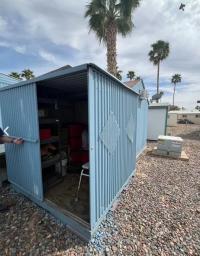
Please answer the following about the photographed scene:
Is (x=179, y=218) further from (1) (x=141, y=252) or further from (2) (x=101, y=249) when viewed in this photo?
(2) (x=101, y=249)

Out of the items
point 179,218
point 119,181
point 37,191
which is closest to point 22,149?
point 37,191

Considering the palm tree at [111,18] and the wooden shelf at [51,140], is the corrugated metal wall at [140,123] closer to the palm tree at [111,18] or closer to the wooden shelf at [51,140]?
the palm tree at [111,18]

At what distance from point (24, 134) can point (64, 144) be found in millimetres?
1578

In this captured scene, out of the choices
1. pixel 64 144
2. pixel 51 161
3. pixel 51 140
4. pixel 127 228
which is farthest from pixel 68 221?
pixel 64 144

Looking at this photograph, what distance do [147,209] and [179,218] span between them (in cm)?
59

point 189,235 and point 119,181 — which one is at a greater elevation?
point 119,181

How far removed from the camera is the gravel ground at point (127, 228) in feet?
7.04

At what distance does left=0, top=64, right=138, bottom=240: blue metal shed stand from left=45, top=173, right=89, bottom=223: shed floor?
0.51 feet

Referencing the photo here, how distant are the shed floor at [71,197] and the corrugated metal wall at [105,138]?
0.41 meters

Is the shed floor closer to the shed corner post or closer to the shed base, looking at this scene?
the shed base

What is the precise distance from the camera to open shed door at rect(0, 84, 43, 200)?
275 centimetres

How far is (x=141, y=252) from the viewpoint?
2.10m

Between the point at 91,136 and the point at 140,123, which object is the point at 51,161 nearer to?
the point at 91,136

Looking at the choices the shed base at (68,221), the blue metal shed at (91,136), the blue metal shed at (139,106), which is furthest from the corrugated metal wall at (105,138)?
the blue metal shed at (139,106)
